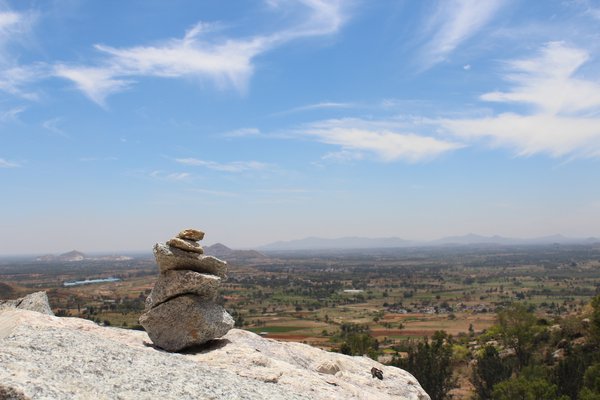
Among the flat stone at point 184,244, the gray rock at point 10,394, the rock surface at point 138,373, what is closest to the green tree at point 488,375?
the rock surface at point 138,373

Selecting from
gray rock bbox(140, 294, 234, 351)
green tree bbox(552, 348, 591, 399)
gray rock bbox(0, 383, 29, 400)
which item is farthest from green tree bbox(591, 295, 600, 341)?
gray rock bbox(0, 383, 29, 400)

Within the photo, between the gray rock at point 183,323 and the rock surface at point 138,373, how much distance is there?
61 cm

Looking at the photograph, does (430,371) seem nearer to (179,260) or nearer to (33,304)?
(179,260)

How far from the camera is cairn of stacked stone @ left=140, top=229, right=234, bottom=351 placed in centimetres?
1731

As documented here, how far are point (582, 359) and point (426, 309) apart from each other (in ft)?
403

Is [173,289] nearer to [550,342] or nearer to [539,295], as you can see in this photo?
[550,342]

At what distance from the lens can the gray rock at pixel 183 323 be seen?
56.6 ft

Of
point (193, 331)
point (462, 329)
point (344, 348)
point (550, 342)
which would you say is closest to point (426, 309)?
point (462, 329)

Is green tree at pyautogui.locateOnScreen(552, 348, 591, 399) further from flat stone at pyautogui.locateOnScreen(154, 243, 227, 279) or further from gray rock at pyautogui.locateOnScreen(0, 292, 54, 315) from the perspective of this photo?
gray rock at pyautogui.locateOnScreen(0, 292, 54, 315)

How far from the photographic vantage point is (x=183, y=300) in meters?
17.8

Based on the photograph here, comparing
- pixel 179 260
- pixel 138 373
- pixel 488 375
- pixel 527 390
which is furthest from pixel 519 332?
pixel 138 373

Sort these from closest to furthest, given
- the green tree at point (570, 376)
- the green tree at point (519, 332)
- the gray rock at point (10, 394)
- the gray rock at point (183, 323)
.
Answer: the gray rock at point (10, 394) → the gray rock at point (183, 323) → the green tree at point (570, 376) → the green tree at point (519, 332)

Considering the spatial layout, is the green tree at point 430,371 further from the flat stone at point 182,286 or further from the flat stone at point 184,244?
the flat stone at point 184,244

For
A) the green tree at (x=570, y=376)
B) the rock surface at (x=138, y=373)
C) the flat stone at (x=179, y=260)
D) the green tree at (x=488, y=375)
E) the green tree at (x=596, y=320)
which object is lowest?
the green tree at (x=488, y=375)
